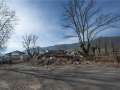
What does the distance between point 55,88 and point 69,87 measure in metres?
0.59

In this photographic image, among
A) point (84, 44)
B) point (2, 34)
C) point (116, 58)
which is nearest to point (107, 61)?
point (116, 58)

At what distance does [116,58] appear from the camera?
18.6 meters

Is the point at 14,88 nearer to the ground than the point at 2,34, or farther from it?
nearer to the ground

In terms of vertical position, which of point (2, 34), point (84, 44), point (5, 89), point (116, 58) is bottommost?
point (5, 89)

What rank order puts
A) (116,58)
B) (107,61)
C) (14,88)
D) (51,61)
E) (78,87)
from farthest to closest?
1. (51,61)
2. (107,61)
3. (116,58)
4. (14,88)
5. (78,87)

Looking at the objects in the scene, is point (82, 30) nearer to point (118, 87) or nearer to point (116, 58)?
point (116, 58)

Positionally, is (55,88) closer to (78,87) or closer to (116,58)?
(78,87)

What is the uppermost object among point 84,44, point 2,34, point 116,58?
point 2,34

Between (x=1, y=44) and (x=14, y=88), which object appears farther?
(x=1, y=44)

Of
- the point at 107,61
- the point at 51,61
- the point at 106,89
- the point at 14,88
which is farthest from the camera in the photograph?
the point at 51,61

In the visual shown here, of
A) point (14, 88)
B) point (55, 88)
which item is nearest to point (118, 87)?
point (55, 88)

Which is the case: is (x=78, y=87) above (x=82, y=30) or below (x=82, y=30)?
below

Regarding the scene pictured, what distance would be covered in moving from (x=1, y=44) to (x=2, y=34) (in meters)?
2.44

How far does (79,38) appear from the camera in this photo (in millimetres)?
31625
